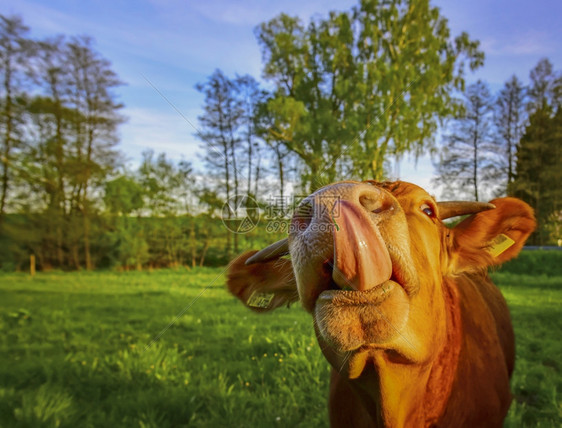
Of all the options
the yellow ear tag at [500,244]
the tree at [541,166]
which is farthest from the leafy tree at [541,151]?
the yellow ear tag at [500,244]

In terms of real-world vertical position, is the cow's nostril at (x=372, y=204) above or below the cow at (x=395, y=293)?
above

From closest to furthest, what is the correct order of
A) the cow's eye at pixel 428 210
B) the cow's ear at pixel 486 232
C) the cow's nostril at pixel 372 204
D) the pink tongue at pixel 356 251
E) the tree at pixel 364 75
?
the pink tongue at pixel 356 251 → the cow's nostril at pixel 372 204 → the cow's eye at pixel 428 210 → the cow's ear at pixel 486 232 → the tree at pixel 364 75

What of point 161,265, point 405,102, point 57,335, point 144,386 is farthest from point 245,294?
point 161,265

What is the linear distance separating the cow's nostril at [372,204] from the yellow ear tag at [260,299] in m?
0.98

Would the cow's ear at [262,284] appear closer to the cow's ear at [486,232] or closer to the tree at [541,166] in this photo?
the cow's ear at [486,232]

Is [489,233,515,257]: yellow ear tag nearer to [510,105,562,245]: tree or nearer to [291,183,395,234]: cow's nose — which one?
[291,183,395,234]: cow's nose

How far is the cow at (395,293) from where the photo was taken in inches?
48.4

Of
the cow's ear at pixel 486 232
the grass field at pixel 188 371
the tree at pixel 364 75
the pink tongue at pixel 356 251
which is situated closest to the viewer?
the pink tongue at pixel 356 251

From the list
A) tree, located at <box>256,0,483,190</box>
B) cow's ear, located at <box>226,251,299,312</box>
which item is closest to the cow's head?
cow's ear, located at <box>226,251,299,312</box>

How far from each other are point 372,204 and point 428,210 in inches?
22.0

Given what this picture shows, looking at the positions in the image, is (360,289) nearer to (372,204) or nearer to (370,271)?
(370,271)

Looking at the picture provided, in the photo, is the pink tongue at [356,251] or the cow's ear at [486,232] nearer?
the pink tongue at [356,251]

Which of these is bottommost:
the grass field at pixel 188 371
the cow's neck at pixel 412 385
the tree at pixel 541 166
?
the grass field at pixel 188 371

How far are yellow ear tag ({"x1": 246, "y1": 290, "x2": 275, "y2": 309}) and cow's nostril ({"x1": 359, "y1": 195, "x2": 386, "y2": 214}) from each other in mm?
978
